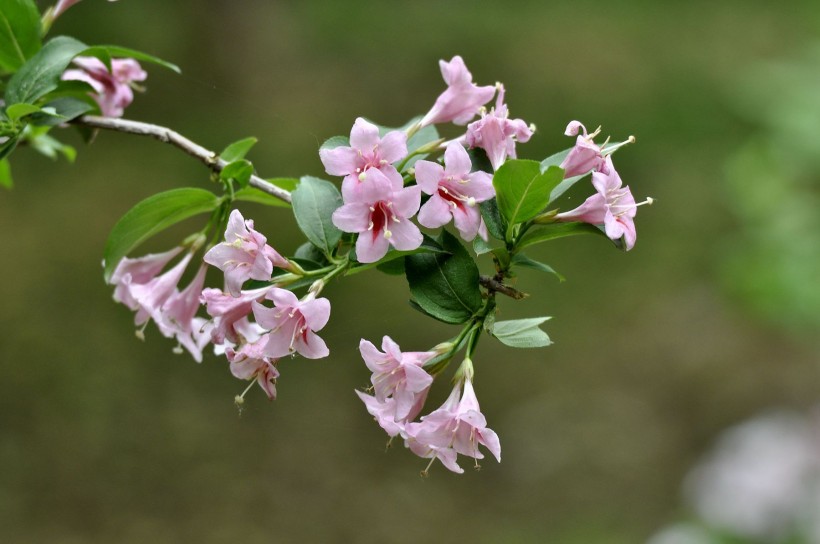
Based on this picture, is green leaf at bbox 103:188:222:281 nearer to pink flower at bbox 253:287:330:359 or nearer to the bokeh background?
pink flower at bbox 253:287:330:359

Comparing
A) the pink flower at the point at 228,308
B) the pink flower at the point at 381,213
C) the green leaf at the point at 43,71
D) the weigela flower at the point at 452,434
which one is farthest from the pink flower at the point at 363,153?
the green leaf at the point at 43,71

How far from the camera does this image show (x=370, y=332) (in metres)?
4.51

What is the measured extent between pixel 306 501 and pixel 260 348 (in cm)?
351

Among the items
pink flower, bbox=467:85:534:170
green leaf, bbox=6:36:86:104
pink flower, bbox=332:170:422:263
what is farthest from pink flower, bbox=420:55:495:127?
green leaf, bbox=6:36:86:104

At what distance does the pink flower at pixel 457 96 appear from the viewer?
1.04 metres

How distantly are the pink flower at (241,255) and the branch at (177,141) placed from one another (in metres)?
0.17

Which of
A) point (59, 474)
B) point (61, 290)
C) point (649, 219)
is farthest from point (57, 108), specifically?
point (649, 219)

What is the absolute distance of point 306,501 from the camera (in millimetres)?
4238

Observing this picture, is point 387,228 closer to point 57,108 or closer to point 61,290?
point 57,108

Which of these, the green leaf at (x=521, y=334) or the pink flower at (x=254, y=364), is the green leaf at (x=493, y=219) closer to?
the green leaf at (x=521, y=334)

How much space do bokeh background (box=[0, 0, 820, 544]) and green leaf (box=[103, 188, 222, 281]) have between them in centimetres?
234

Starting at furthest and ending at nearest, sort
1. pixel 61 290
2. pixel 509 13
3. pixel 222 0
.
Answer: pixel 509 13
pixel 222 0
pixel 61 290

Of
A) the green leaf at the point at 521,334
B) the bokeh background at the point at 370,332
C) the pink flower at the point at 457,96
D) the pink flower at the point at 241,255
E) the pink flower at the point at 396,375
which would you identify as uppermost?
the pink flower at the point at 457,96

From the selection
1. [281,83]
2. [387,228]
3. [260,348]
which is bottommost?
[281,83]
